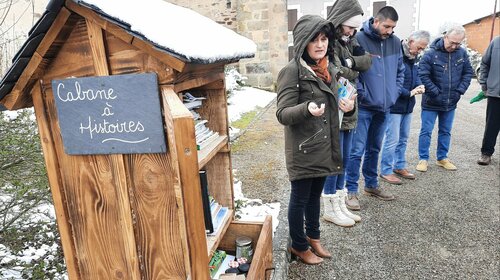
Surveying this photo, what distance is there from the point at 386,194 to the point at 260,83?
8479 millimetres

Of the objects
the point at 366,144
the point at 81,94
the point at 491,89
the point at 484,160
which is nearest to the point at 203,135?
the point at 81,94

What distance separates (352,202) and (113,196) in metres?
2.80

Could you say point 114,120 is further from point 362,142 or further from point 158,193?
point 362,142

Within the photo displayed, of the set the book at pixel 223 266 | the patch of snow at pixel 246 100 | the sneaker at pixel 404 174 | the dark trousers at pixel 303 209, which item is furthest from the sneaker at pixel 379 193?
the patch of snow at pixel 246 100

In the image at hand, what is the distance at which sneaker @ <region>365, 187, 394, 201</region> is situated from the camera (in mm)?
3938

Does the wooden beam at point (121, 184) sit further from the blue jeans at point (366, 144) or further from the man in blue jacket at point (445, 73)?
the man in blue jacket at point (445, 73)

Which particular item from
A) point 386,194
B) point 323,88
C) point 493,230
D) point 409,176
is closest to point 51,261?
point 323,88

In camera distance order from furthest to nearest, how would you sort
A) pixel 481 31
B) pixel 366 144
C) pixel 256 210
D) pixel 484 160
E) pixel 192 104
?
pixel 481 31, pixel 484 160, pixel 366 144, pixel 256 210, pixel 192 104

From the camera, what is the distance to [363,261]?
288 cm

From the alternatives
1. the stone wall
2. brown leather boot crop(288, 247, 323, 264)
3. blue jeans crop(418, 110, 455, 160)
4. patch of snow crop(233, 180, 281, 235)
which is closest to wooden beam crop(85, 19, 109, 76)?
brown leather boot crop(288, 247, 323, 264)

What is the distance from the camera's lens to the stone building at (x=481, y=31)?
20.3m

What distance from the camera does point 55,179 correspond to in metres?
1.52

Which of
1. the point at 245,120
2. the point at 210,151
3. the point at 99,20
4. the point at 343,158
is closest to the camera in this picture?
the point at 99,20

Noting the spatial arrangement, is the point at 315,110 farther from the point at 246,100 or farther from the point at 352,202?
the point at 246,100
